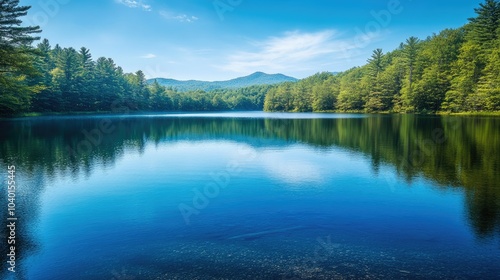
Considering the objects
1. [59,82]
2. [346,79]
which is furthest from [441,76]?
[59,82]

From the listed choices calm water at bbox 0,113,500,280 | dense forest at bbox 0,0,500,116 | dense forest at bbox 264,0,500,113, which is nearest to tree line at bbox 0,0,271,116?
dense forest at bbox 0,0,500,116

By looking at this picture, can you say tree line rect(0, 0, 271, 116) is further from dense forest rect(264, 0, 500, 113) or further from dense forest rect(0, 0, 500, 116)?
dense forest rect(264, 0, 500, 113)

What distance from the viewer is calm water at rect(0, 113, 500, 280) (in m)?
6.91

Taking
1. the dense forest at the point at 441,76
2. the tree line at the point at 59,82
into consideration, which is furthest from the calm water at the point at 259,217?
the dense forest at the point at 441,76

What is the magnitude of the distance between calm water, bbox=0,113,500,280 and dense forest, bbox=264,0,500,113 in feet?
170

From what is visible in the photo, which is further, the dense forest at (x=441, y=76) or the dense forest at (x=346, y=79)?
the dense forest at (x=441, y=76)

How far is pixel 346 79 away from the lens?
13625 cm

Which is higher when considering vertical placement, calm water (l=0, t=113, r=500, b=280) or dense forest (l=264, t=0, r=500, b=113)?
dense forest (l=264, t=0, r=500, b=113)

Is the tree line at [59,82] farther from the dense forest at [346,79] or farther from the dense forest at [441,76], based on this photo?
the dense forest at [441,76]

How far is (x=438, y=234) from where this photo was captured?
8.63 meters

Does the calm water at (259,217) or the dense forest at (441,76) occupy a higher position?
the dense forest at (441,76)

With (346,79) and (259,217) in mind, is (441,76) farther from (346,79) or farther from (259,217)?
(259,217)

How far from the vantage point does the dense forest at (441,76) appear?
62.3 meters

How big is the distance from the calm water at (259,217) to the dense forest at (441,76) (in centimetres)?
5192
